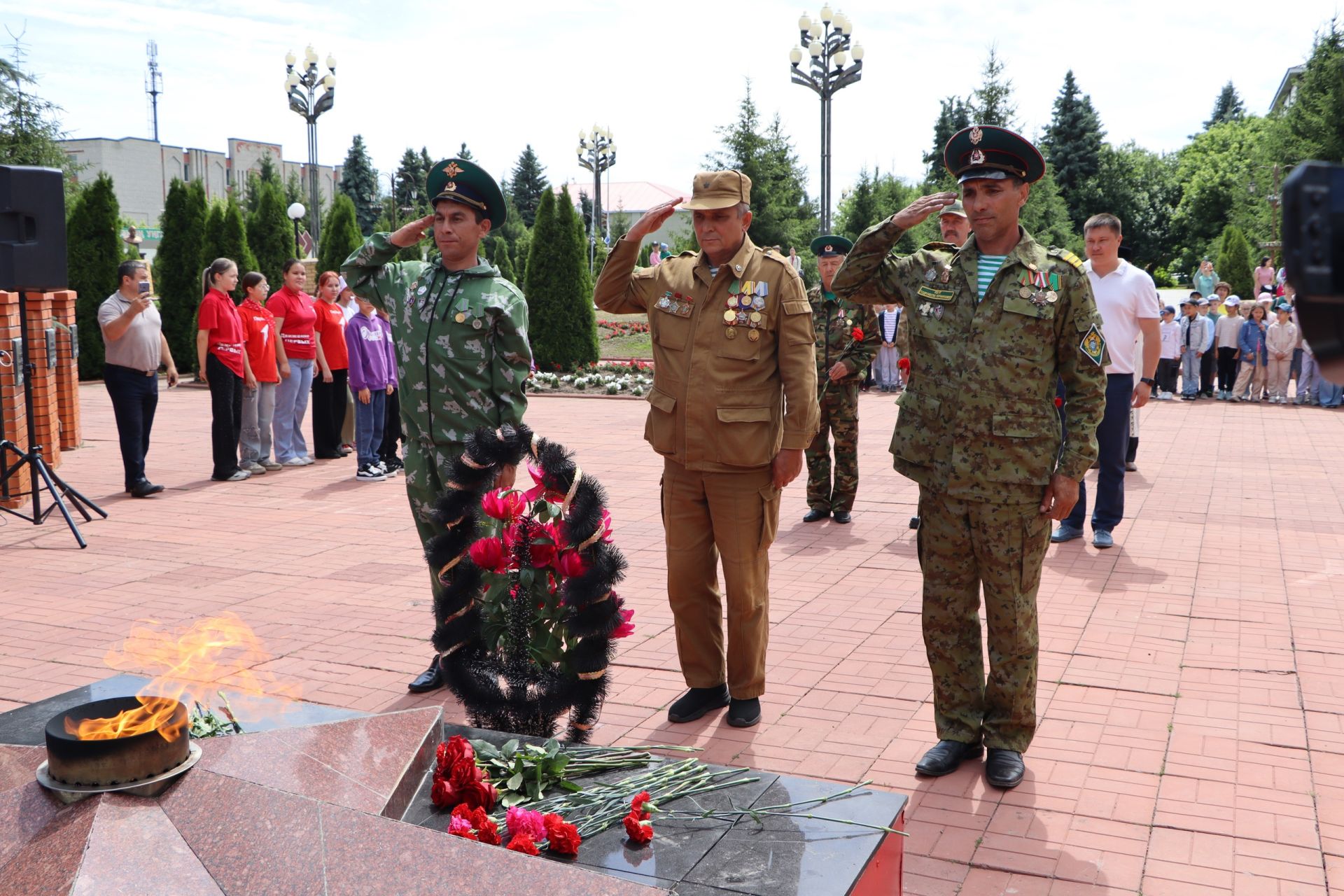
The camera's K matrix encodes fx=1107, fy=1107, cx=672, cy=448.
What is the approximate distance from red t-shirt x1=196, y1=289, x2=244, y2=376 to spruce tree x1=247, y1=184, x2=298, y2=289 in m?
16.0

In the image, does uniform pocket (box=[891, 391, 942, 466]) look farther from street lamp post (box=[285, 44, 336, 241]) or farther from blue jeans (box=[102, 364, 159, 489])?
street lamp post (box=[285, 44, 336, 241])

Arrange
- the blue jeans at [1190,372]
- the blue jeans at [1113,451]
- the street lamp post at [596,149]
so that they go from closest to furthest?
the blue jeans at [1113,451] < the blue jeans at [1190,372] < the street lamp post at [596,149]

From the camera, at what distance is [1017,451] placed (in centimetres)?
377

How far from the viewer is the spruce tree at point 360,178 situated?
76750 mm

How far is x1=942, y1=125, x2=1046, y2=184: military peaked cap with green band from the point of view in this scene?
147 inches

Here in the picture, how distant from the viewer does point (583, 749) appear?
10.6ft

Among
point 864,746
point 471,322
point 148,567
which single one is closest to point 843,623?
point 864,746

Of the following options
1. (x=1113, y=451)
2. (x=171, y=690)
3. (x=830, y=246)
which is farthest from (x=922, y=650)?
(x=830, y=246)

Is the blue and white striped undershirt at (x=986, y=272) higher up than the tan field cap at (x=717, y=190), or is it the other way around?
the tan field cap at (x=717, y=190)

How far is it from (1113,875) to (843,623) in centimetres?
268

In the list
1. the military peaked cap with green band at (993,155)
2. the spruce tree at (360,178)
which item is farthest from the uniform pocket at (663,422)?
the spruce tree at (360,178)

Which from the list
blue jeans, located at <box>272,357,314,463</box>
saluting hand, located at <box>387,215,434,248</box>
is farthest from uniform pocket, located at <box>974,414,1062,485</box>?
blue jeans, located at <box>272,357,314,463</box>

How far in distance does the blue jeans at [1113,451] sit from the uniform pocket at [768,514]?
3.67 metres

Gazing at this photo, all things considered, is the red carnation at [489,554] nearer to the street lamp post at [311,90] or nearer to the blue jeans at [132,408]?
the blue jeans at [132,408]
